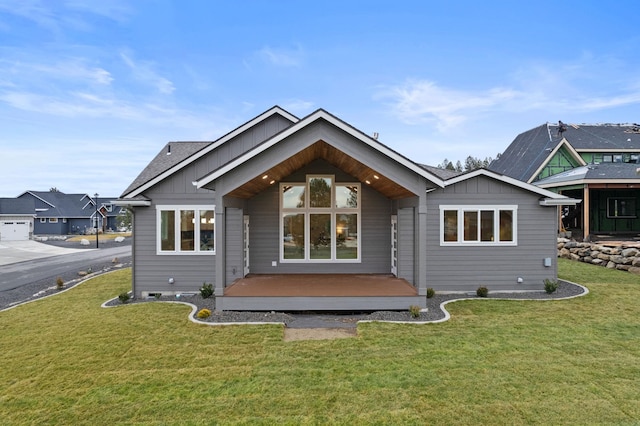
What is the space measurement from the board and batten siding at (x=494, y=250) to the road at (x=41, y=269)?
14.9 meters

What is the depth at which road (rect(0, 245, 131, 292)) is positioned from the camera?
1271 centimetres

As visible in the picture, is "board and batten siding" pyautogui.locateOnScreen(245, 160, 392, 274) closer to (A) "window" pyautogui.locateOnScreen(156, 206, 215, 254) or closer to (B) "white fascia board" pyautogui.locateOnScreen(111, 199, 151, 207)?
(A) "window" pyautogui.locateOnScreen(156, 206, 215, 254)

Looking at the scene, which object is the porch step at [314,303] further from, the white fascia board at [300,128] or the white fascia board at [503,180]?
→ the white fascia board at [503,180]

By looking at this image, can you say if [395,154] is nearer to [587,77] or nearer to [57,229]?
[587,77]

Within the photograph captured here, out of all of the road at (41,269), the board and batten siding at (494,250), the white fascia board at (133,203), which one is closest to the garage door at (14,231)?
the road at (41,269)

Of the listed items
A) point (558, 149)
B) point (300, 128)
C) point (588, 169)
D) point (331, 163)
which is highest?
point (558, 149)

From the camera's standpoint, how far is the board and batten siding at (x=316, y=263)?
10.2m

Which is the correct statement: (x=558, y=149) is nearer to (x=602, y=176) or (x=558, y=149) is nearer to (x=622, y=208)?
(x=622, y=208)

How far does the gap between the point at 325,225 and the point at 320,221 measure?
21cm

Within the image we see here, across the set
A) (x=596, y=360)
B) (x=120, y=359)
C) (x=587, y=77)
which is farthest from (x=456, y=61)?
(x=120, y=359)

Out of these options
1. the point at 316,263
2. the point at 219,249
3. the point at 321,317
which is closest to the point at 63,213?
the point at 316,263

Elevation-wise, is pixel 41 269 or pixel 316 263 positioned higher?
pixel 316 263

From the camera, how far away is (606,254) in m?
13.6

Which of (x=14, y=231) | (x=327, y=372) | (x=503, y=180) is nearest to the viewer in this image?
(x=327, y=372)
